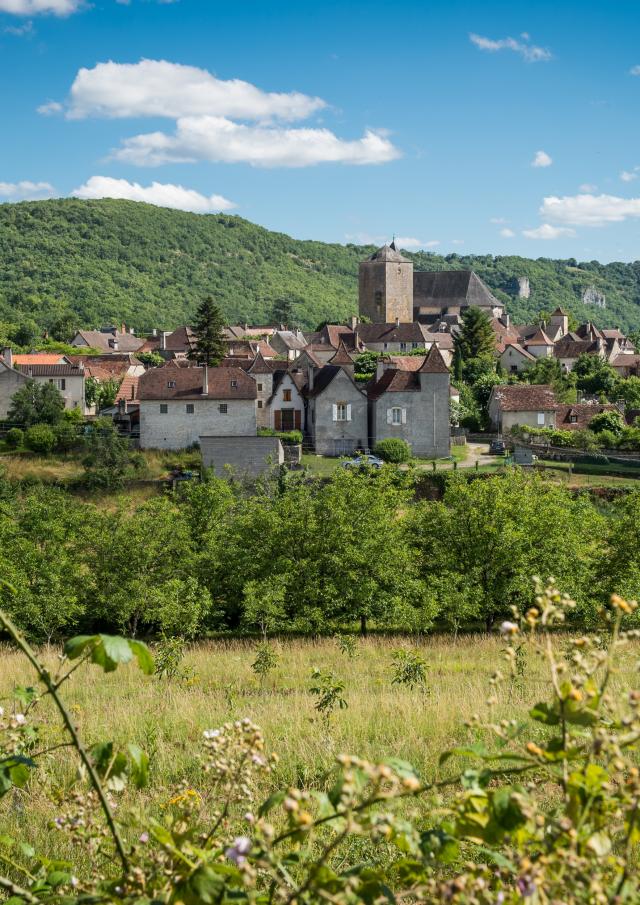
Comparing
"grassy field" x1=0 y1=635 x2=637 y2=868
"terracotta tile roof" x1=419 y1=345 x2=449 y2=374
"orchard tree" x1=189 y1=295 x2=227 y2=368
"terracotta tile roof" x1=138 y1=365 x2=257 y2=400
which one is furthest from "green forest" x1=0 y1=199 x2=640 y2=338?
"grassy field" x1=0 y1=635 x2=637 y2=868

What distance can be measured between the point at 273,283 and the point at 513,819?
199 metres

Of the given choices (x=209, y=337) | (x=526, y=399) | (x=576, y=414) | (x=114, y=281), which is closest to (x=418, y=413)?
(x=526, y=399)

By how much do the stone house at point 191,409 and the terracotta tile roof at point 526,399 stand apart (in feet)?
68.4

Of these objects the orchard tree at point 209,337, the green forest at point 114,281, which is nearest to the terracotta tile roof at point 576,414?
the orchard tree at point 209,337

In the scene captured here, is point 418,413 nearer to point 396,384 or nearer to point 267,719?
point 396,384

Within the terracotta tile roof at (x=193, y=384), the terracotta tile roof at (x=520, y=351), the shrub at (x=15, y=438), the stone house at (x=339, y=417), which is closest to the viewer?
the shrub at (x=15, y=438)

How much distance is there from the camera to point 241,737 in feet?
9.48

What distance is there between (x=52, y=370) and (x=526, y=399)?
3710cm

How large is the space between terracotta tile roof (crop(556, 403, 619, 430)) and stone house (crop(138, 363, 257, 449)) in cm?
2433

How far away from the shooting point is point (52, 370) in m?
66.3

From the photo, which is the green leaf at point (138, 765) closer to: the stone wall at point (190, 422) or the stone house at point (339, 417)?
the stone wall at point (190, 422)

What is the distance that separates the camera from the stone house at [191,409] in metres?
55.2

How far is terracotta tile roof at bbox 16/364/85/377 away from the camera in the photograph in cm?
6600

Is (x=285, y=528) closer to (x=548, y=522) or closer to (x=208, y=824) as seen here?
(x=548, y=522)
